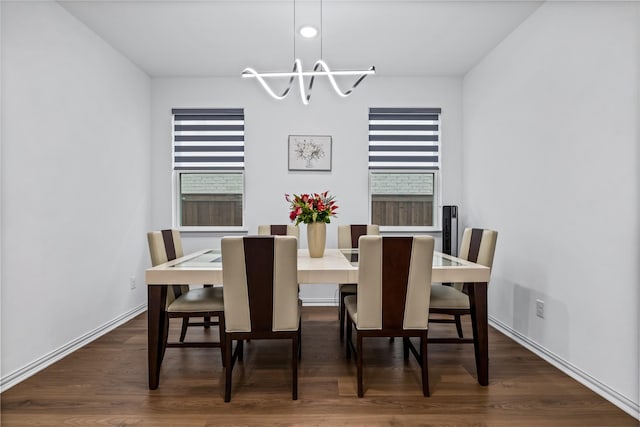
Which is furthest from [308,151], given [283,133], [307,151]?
[283,133]

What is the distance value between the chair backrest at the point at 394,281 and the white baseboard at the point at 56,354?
2.17 m

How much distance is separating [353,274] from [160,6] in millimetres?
2519

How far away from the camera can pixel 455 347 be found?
2.71m

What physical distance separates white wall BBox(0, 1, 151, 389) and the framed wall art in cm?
171

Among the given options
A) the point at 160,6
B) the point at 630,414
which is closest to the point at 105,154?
the point at 160,6

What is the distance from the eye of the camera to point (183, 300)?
7.42ft

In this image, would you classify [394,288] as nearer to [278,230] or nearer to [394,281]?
[394,281]

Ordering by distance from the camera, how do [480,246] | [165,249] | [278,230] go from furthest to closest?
[278,230] < [165,249] < [480,246]

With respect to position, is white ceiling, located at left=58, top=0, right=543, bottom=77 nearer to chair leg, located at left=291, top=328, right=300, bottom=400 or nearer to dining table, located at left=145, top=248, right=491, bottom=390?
dining table, located at left=145, top=248, right=491, bottom=390

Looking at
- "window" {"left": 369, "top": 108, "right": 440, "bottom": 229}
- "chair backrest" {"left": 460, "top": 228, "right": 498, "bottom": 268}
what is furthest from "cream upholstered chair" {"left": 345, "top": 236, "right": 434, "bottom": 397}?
"window" {"left": 369, "top": 108, "right": 440, "bottom": 229}

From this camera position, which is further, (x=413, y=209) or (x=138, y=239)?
(x=413, y=209)

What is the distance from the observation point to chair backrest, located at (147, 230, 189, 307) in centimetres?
235

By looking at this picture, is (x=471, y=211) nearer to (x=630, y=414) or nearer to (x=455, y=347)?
(x=455, y=347)

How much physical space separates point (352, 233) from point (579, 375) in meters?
1.98
